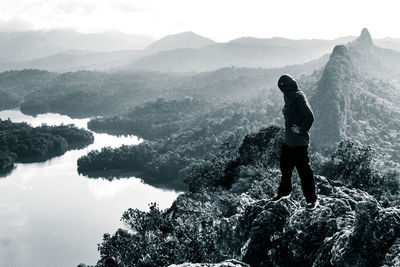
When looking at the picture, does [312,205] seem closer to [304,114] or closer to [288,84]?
[304,114]

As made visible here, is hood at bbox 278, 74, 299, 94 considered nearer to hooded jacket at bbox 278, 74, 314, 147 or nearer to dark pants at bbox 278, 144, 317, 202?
hooded jacket at bbox 278, 74, 314, 147

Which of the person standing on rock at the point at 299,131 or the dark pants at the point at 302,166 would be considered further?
the dark pants at the point at 302,166

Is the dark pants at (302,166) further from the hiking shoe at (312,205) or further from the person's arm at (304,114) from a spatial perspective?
the person's arm at (304,114)

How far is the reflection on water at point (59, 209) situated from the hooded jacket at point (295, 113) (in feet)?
280

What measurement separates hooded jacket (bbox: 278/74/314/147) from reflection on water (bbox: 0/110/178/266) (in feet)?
280

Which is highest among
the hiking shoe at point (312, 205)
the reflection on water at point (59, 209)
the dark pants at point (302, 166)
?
the dark pants at point (302, 166)

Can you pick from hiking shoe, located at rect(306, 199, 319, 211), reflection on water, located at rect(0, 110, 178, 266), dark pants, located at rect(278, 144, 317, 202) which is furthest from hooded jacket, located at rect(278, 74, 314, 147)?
reflection on water, located at rect(0, 110, 178, 266)

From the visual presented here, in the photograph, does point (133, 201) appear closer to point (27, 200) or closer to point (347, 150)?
point (27, 200)

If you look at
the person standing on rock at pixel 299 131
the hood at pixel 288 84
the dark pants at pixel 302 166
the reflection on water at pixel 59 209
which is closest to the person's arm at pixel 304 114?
the person standing on rock at pixel 299 131

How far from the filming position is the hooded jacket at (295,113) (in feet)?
48.6

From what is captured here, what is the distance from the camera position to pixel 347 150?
6819 cm

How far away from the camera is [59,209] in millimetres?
126750

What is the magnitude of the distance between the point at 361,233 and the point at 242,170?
4628cm

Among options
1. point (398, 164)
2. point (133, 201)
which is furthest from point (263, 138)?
point (398, 164)
